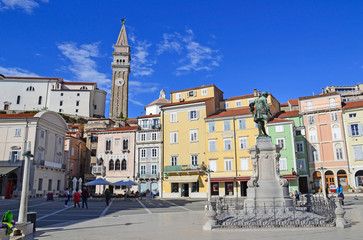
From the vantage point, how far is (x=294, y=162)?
40531 mm

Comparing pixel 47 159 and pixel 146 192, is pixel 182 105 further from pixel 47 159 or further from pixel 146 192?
pixel 47 159

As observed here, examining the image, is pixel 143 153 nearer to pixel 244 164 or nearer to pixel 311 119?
pixel 244 164

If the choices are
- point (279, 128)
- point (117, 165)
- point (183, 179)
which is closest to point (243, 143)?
point (279, 128)

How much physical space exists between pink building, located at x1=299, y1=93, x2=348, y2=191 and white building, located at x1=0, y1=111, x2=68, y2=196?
3869 cm

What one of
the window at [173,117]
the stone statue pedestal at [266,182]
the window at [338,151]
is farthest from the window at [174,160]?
the stone statue pedestal at [266,182]

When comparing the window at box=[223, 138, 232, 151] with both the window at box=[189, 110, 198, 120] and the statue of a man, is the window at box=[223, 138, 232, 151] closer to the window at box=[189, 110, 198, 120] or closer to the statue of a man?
the window at box=[189, 110, 198, 120]

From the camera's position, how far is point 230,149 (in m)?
43.1

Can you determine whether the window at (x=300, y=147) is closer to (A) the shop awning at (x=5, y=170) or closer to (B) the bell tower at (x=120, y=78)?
(A) the shop awning at (x=5, y=170)

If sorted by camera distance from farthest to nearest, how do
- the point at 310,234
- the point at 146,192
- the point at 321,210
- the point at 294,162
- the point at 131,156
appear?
the point at 131,156 → the point at 146,192 → the point at 294,162 → the point at 321,210 → the point at 310,234

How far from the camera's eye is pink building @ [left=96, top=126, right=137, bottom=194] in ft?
162

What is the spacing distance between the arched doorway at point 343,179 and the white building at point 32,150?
1649 inches

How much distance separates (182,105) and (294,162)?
17912 mm

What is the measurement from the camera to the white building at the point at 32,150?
42.5 meters

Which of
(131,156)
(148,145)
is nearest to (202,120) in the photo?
(148,145)
